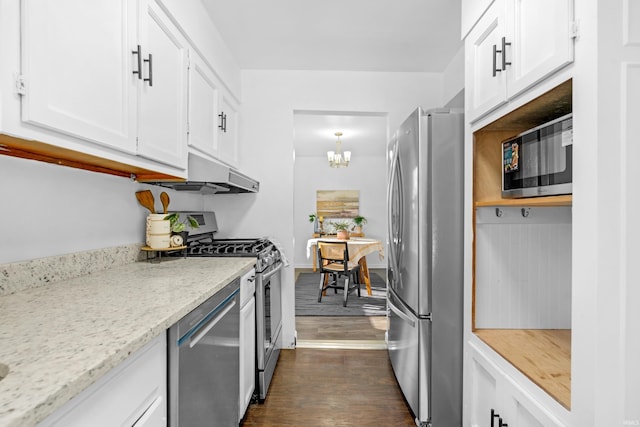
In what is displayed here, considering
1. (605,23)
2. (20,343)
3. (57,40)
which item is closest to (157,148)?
(57,40)

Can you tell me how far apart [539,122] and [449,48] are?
1518 mm

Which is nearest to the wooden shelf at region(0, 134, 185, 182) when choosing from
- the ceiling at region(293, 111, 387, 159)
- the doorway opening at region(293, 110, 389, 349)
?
the doorway opening at region(293, 110, 389, 349)

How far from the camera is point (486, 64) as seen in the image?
4.75ft

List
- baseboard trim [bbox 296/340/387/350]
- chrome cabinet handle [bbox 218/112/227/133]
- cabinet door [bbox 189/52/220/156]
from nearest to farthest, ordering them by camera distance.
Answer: cabinet door [bbox 189/52/220/156]
chrome cabinet handle [bbox 218/112/227/133]
baseboard trim [bbox 296/340/387/350]

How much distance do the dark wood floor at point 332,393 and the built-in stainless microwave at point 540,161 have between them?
1.52 m

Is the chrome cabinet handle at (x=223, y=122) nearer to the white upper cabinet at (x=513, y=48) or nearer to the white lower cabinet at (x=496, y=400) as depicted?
the white upper cabinet at (x=513, y=48)

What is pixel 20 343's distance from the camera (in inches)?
28.6

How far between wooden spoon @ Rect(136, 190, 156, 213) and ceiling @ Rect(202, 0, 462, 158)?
1.29 metres

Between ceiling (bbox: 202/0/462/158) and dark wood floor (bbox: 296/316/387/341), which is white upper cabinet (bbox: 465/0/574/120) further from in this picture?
dark wood floor (bbox: 296/316/387/341)

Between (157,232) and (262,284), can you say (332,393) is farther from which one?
(157,232)

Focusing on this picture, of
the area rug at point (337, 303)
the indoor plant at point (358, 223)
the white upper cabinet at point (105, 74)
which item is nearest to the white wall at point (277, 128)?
the area rug at point (337, 303)

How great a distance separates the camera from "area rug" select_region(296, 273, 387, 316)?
3.99 meters

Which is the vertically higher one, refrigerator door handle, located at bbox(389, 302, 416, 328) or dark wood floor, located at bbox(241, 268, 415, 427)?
refrigerator door handle, located at bbox(389, 302, 416, 328)

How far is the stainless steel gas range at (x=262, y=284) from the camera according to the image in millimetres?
2184
